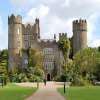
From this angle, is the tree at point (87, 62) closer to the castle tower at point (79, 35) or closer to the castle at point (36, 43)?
the castle at point (36, 43)

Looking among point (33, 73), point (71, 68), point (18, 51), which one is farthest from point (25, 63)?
point (71, 68)

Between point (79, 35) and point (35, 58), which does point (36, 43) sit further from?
point (79, 35)

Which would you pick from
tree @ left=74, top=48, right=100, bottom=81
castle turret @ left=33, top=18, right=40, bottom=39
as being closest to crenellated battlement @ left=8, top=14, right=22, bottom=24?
castle turret @ left=33, top=18, right=40, bottom=39

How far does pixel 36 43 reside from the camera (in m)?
135

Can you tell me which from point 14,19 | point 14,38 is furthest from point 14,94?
point 14,19

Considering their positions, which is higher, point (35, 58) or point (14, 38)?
point (14, 38)

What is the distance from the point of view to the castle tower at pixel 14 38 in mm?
130875

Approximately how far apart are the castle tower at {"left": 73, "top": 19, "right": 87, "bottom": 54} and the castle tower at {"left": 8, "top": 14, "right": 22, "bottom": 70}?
15012mm

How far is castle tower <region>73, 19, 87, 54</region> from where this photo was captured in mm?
134750

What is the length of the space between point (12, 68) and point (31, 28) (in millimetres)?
15151

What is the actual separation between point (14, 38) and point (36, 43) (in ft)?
20.8

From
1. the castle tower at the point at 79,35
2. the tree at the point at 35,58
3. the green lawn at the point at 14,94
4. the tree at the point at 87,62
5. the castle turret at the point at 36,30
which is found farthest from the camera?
the castle turret at the point at 36,30

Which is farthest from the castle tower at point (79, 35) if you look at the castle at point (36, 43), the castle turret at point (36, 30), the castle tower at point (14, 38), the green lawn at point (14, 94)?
the green lawn at point (14, 94)

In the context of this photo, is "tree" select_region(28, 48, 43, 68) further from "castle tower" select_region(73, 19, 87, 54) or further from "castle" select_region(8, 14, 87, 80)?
"castle tower" select_region(73, 19, 87, 54)
